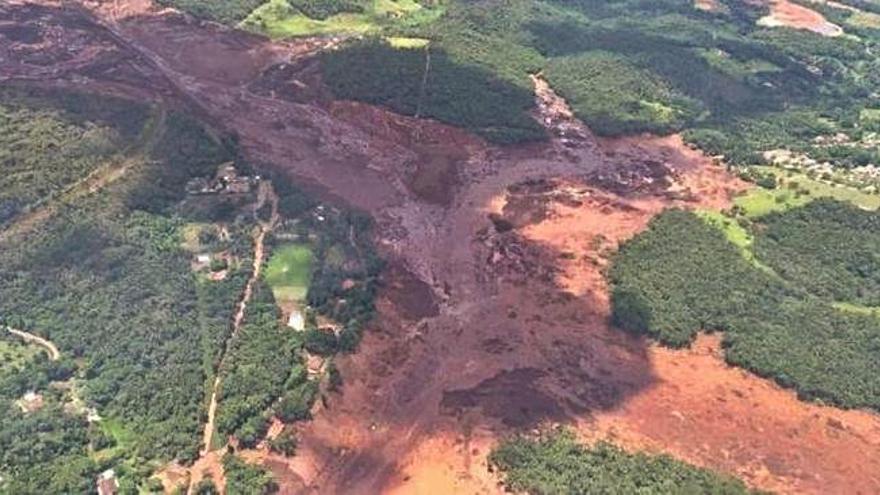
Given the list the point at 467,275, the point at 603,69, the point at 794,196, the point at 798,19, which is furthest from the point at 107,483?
the point at 798,19

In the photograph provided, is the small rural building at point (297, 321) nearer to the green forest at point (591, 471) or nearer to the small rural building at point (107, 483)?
the small rural building at point (107, 483)

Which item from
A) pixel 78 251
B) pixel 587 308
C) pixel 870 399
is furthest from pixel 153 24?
pixel 870 399

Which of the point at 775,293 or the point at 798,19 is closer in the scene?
the point at 775,293

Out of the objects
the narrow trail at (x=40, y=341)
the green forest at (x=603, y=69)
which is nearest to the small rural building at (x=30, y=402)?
the narrow trail at (x=40, y=341)

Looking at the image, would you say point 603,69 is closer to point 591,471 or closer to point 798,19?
point 798,19

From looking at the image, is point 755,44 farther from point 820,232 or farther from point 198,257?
point 198,257

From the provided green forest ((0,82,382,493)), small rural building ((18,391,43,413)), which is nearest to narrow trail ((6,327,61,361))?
green forest ((0,82,382,493))
